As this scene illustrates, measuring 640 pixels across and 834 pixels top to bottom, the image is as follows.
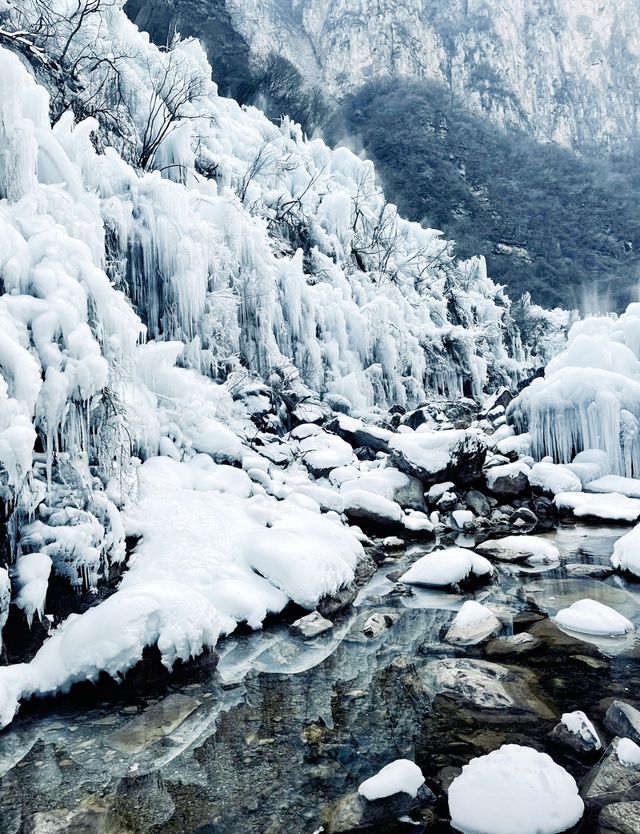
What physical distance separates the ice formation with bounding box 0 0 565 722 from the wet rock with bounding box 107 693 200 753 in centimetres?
33

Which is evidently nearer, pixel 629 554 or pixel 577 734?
pixel 577 734

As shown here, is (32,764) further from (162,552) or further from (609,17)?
(609,17)

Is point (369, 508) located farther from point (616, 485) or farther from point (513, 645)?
point (616, 485)

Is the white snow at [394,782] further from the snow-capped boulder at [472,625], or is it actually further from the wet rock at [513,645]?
the snow-capped boulder at [472,625]

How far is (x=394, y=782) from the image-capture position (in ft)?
9.26

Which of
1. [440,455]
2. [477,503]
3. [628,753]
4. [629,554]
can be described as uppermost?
[440,455]

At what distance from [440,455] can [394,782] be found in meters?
7.32

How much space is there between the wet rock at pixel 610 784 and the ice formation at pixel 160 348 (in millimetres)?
2614

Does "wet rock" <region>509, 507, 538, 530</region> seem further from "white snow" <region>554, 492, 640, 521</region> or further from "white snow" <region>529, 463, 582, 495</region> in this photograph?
"white snow" <region>529, 463, 582, 495</region>

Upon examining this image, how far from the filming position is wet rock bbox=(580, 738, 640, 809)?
267 centimetres

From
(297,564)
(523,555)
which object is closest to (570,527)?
(523,555)

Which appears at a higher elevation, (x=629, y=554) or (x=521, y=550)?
(x=629, y=554)

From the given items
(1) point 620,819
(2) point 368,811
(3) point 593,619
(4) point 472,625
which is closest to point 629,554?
(3) point 593,619

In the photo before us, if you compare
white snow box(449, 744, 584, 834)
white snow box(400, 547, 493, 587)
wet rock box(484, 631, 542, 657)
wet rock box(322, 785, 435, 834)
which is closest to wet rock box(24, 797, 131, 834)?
wet rock box(322, 785, 435, 834)
